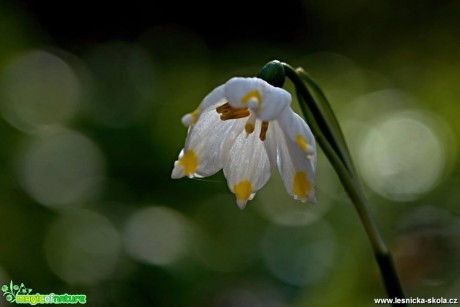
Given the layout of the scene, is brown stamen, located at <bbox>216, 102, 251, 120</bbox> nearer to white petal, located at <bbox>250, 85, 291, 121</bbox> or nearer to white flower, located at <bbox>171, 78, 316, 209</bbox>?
white flower, located at <bbox>171, 78, 316, 209</bbox>

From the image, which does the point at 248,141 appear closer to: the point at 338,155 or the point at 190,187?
the point at 338,155

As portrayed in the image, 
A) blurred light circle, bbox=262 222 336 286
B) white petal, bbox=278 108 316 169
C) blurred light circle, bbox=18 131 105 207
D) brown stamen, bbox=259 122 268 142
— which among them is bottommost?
blurred light circle, bbox=262 222 336 286

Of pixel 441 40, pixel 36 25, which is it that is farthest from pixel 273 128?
pixel 36 25

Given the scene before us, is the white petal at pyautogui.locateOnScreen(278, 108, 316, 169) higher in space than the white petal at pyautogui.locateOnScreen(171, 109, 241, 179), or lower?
higher

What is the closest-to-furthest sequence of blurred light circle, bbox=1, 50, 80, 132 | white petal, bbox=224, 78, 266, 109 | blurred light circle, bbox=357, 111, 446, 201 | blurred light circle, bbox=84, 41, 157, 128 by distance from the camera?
white petal, bbox=224, 78, 266, 109, blurred light circle, bbox=357, 111, 446, 201, blurred light circle, bbox=1, 50, 80, 132, blurred light circle, bbox=84, 41, 157, 128

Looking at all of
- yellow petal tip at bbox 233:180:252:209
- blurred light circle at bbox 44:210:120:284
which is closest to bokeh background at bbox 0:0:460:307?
blurred light circle at bbox 44:210:120:284

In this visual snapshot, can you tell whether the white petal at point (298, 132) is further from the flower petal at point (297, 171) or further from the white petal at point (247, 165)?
the white petal at point (247, 165)

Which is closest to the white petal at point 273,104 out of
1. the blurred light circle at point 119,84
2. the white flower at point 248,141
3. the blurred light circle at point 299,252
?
the white flower at point 248,141

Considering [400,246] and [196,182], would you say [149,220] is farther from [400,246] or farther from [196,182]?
[400,246]
